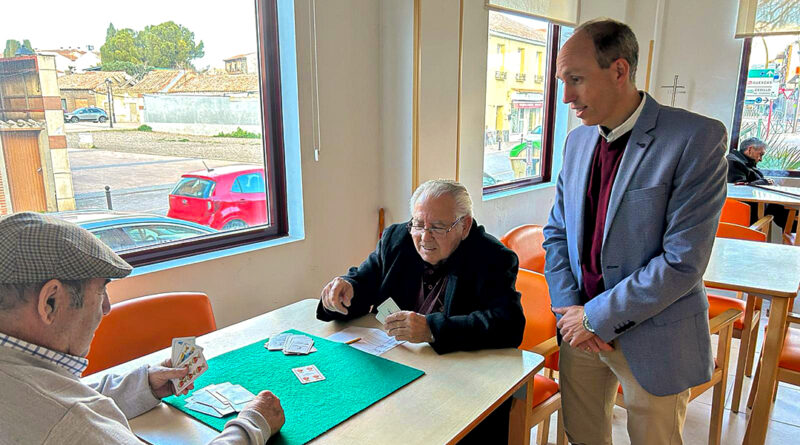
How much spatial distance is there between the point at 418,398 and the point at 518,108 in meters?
3.91

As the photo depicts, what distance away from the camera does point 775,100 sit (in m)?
5.54

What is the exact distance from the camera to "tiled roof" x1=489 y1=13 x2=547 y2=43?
13.7ft

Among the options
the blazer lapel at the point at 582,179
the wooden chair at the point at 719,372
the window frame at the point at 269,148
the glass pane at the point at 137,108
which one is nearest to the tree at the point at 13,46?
the glass pane at the point at 137,108

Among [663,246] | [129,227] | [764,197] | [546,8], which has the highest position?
[546,8]

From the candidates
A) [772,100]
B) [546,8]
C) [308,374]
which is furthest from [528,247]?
[772,100]

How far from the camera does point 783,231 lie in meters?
5.31

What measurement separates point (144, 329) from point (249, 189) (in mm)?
1064

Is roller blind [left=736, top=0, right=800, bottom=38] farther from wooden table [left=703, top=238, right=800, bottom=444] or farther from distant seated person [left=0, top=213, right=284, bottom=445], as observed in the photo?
distant seated person [left=0, top=213, right=284, bottom=445]

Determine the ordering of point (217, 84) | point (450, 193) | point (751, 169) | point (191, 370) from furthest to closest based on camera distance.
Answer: point (751, 169)
point (217, 84)
point (450, 193)
point (191, 370)

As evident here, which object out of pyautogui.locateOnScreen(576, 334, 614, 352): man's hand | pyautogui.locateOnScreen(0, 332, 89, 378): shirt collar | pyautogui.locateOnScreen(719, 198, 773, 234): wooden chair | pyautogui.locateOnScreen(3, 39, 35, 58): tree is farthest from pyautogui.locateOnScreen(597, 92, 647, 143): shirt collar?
pyautogui.locateOnScreen(719, 198, 773, 234): wooden chair

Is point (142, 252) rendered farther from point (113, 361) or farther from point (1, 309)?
point (1, 309)

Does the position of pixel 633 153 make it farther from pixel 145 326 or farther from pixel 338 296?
pixel 145 326

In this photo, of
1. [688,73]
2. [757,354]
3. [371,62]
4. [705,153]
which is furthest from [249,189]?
[688,73]

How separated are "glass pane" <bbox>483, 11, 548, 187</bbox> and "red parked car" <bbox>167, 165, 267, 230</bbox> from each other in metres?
2.03
